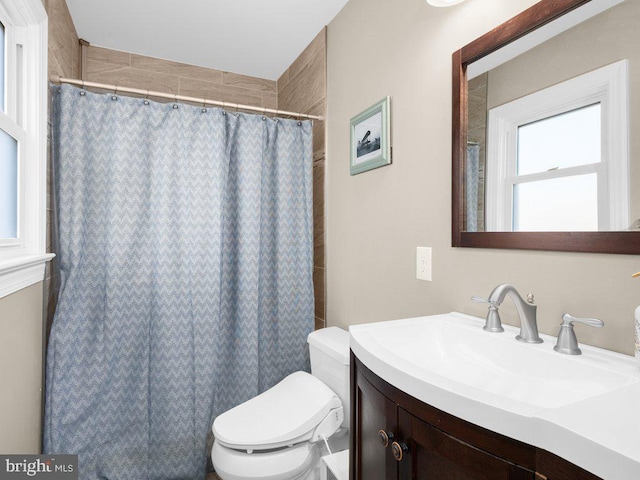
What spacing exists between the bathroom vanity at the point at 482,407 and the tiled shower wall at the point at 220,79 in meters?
1.19

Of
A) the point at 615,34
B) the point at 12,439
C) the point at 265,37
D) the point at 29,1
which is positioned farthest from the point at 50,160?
the point at 615,34

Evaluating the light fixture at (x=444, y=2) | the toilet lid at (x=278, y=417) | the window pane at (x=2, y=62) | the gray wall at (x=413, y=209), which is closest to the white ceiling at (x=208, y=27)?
the gray wall at (x=413, y=209)

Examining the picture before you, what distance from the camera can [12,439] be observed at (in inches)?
48.9

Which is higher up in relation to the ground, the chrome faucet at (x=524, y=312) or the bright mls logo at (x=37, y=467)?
the chrome faucet at (x=524, y=312)

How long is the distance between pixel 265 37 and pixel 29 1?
1.18 meters

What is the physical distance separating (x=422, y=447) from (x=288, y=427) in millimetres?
826

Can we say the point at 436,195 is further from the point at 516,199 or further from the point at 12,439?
the point at 12,439

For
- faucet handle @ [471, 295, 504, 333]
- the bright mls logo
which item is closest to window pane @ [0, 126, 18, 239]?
the bright mls logo

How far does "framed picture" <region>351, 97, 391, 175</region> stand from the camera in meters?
1.53

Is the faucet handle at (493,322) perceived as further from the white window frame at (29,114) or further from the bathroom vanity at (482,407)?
the white window frame at (29,114)

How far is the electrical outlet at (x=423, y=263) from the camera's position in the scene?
133 cm

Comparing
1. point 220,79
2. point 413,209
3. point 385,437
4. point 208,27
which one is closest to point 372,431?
point 385,437

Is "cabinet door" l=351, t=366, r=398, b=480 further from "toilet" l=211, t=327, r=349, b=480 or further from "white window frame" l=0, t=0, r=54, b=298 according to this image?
"white window frame" l=0, t=0, r=54, b=298

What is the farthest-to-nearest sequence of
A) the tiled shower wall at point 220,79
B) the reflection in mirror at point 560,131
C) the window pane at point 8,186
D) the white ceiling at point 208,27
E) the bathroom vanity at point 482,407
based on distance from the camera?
1. the tiled shower wall at point 220,79
2. the white ceiling at point 208,27
3. the window pane at point 8,186
4. the reflection in mirror at point 560,131
5. the bathroom vanity at point 482,407
